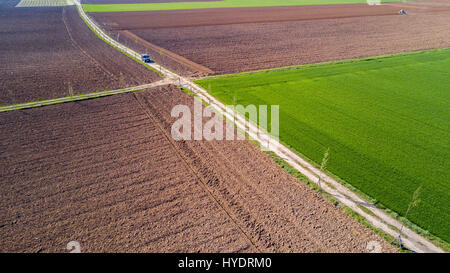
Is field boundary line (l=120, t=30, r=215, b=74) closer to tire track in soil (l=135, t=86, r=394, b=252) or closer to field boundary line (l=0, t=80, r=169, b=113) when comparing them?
field boundary line (l=0, t=80, r=169, b=113)

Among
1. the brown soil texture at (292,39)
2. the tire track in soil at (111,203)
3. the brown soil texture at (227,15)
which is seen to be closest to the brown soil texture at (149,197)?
the tire track in soil at (111,203)

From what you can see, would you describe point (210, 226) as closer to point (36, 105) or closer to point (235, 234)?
point (235, 234)

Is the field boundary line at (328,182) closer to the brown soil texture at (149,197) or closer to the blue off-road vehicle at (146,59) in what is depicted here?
the brown soil texture at (149,197)

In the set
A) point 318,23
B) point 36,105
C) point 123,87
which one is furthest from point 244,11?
point 36,105

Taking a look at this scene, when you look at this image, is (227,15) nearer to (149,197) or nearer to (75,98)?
(75,98)

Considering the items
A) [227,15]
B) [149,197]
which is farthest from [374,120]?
[227,15]

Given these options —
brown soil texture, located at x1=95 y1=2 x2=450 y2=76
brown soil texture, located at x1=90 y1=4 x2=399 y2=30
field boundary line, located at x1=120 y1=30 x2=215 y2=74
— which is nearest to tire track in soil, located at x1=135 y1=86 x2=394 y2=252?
field boundary line, located at x1=120 y1=30 x2=215 y2=74
